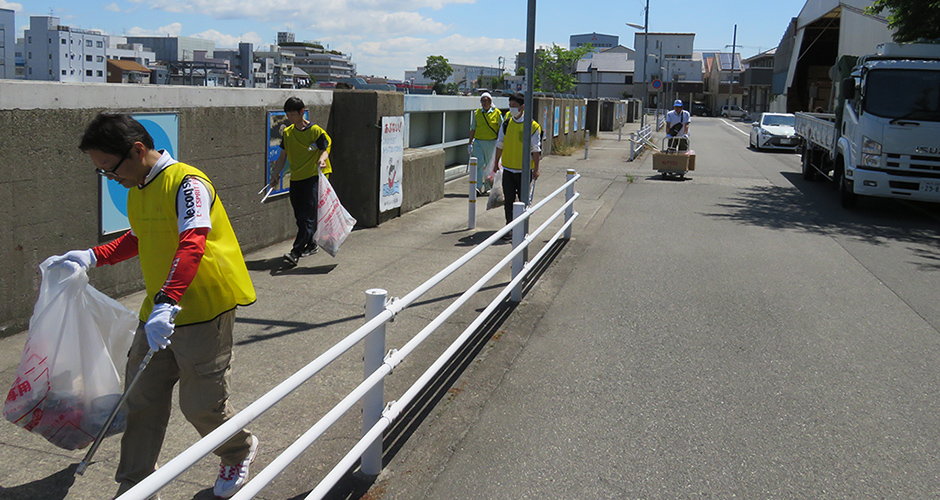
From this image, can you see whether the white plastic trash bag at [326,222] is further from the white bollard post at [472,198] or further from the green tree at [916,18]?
the green tree at [916,18]

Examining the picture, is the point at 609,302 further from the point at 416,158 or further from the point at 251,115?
the point at 416,158

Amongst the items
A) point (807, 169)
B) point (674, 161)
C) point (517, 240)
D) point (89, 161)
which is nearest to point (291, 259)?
point (89, 161)

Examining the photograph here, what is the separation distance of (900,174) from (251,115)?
34.5ft

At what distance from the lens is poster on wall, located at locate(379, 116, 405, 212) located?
1101 centimetres

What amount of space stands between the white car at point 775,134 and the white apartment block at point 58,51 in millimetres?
28275

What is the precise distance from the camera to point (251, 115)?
29.0ft

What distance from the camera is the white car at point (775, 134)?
31.3m

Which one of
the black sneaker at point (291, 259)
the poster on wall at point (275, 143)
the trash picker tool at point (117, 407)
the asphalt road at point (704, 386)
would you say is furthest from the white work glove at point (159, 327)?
the poster on wall at point (275, 143)

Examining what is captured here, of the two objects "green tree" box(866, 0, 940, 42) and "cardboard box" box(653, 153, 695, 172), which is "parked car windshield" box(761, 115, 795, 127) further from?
"cardboard box" box(653, 153, 695, 172)

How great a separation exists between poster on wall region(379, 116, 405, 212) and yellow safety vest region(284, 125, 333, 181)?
2.38m

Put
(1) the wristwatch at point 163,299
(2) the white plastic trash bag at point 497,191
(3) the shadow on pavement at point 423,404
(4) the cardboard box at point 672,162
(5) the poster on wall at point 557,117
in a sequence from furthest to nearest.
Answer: (5) the poster on wall at point 557,117, (4) the cardboard box at point 672,162, (2) the white plastic trash bag at point 497,191, (3) the shadow on pavement at point 423,404, (1) the wristwatch at point 163,299

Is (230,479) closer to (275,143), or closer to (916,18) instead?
(275,143)

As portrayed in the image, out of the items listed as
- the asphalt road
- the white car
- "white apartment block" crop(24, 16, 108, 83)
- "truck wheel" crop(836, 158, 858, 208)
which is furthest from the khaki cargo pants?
"white apartment block" crop(24, 16, 108, 83)

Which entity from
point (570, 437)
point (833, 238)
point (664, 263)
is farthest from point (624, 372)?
point (833, 238)
